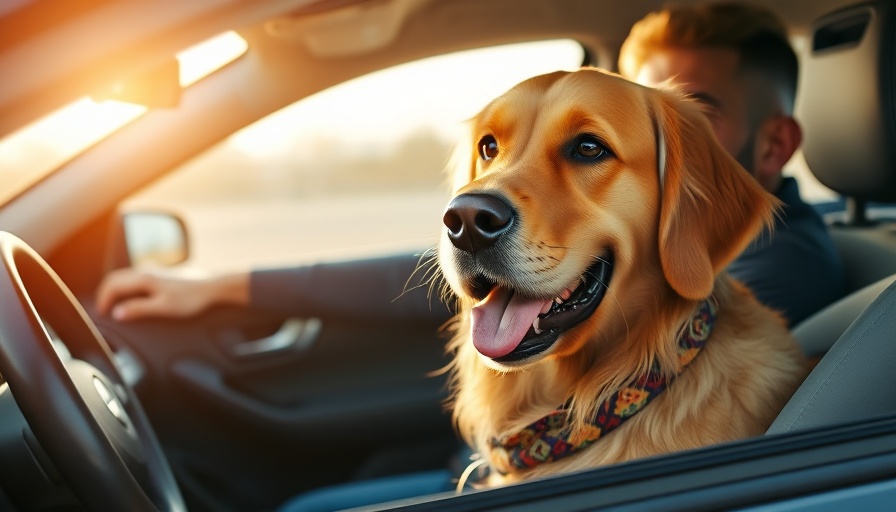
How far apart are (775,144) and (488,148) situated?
3.08ft

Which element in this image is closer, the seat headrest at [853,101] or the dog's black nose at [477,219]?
the dog's black nose at [477,219]

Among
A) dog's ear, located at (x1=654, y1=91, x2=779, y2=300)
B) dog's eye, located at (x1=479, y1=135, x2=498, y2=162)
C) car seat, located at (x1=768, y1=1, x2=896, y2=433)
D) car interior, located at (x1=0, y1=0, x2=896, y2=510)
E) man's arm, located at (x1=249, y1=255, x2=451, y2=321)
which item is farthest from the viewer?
man's arm, located at (x1=249, y1=255, x2=451, y2=321)

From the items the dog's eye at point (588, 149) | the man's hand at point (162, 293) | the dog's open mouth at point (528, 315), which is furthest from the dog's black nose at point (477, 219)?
the man's hand at point (162, 293)

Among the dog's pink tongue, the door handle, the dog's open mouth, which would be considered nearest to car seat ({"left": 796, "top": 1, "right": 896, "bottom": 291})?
the dog's open mouth

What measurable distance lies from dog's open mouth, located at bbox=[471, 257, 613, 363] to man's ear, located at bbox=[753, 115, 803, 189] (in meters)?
0.97

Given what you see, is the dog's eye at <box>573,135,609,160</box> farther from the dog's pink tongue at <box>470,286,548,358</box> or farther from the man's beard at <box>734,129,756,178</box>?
the man's beard at <box>734,129,756,178</box>

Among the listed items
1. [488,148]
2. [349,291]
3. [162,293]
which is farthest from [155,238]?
[488,148]

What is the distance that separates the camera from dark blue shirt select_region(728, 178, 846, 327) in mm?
2336

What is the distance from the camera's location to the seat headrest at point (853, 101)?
2166mm

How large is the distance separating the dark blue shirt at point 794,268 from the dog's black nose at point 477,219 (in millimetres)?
1039

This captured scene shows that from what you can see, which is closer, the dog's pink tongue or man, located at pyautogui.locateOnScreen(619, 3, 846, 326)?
the dog's pink tongue

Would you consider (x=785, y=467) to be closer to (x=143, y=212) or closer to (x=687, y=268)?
(x=687, y=268)

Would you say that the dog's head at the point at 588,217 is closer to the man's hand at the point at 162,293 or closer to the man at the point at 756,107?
the man at the point at 756,107

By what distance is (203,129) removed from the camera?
2613 mm
